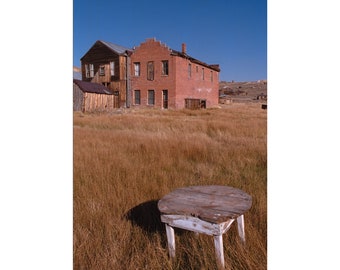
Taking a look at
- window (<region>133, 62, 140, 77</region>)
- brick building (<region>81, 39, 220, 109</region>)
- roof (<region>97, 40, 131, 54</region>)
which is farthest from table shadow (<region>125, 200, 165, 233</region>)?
roof (<region>97, 40, 131, 54</region>)

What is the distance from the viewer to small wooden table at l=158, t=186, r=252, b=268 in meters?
1.29

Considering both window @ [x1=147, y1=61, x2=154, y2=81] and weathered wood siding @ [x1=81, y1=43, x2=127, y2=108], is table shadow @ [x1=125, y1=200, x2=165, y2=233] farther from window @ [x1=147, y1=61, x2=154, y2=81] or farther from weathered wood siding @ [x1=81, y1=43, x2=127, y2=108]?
weathered wood siding @ [x1=81, y1=43, x2=127, y2=108]

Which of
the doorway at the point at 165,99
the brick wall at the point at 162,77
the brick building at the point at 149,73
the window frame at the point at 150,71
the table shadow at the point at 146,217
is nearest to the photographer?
the table shadow at the point at 146,217

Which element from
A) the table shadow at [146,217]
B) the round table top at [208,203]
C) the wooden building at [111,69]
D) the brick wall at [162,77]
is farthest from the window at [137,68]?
the round table top at [208,203]

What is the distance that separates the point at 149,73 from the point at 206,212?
15312mm

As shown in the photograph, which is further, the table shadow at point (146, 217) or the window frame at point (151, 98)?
the window frame at point (151, 98)

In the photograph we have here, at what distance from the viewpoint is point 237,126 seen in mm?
5617

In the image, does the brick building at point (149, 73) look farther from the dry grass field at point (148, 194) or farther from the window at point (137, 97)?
the dry grass field at point (148, 194)

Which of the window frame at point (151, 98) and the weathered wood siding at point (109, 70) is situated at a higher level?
the weathered wood siding at point (109, 70)

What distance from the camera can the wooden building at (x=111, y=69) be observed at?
16.3 m

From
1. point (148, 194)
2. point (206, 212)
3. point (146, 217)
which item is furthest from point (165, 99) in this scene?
point (206, 212)

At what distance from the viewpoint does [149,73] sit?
1602 cm
